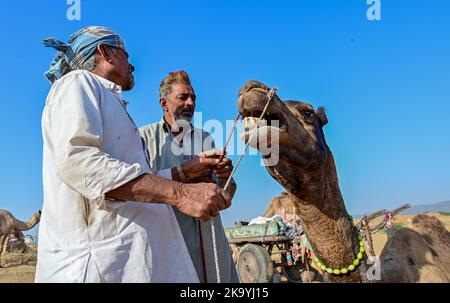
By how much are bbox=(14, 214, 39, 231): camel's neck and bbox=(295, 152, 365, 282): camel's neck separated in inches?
834

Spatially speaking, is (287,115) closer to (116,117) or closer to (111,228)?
(116,117)

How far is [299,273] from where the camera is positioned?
1164 cm

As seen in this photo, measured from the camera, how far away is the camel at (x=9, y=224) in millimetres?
20672

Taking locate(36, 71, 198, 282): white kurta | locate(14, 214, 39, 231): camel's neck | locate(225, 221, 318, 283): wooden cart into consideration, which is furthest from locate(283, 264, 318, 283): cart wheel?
locate(14, 214, 39, 231): camel's neck

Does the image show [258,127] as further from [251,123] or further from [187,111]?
[187,111]

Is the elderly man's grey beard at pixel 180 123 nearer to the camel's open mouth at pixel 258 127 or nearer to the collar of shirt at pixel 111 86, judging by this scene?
the camel's open mouth at pixel 258 127

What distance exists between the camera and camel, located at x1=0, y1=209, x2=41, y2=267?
20.7 m

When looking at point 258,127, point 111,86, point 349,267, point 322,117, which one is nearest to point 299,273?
point 322,117

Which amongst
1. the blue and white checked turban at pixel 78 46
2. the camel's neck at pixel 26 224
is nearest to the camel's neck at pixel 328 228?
the blue and white checked turban at pixel 78 46

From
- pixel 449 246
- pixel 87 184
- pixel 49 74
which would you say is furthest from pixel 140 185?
pixel 449 246

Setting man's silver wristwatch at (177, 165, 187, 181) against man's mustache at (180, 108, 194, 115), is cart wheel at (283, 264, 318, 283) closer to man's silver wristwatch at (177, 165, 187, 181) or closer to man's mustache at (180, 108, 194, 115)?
man's mustache at (180, 108, 194, 115)

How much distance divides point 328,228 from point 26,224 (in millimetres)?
21853

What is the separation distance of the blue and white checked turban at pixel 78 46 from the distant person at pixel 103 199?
22 centimetres
